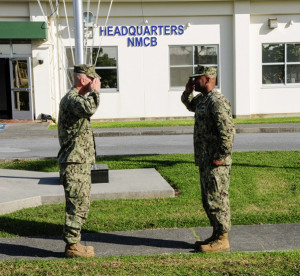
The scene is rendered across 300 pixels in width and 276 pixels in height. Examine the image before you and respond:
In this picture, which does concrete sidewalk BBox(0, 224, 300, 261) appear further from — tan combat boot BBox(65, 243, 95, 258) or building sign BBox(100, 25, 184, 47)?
building sign BBox(100, 25, 184, 47)

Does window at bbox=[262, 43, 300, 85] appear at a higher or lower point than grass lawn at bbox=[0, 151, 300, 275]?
higher

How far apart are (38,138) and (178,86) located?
24.5 ft

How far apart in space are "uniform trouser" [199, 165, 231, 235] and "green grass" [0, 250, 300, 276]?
36 centimetres

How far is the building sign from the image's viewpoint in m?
21.2

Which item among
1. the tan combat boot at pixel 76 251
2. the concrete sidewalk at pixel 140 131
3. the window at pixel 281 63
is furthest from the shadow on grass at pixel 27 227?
the window at pixel 281 63

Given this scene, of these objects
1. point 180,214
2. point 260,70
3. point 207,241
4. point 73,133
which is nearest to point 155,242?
point 207,241

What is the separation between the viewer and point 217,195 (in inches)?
208

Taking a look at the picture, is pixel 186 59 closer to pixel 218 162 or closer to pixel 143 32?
pixel 143 32

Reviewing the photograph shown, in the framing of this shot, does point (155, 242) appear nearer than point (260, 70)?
Yes

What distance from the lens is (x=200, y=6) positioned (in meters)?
21.5

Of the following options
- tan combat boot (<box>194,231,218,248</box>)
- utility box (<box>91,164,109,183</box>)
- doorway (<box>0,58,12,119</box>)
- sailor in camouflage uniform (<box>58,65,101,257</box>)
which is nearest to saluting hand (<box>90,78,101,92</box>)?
sailor in camouflage uniform (<box>58,65,101,257</box>)

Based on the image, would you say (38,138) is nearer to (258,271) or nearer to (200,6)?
(200,6)

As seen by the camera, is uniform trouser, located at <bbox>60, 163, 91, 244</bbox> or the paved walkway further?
the paved walkway

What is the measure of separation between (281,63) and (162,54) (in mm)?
5204
